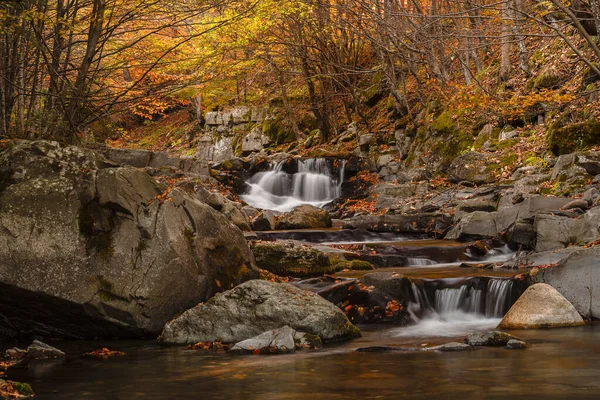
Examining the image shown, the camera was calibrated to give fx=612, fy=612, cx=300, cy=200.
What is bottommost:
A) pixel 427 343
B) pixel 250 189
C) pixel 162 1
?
pixel 427 343

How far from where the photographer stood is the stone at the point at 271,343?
6418mm

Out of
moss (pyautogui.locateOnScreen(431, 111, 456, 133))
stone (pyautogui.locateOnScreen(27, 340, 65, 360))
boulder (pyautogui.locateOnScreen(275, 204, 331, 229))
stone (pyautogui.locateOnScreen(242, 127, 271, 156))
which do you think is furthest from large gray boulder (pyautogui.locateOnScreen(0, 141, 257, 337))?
stone (pyautogui.locateOnScreen(242, 127, 271, 156))

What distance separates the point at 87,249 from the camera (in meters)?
7.30

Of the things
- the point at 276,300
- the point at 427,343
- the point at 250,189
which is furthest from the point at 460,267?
the point at 250,189

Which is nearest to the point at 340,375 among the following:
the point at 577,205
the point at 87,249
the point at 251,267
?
the point at 87,249

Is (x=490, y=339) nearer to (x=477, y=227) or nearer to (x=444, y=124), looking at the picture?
(x=477, y=227)

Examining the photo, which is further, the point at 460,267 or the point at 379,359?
the point at 460,267

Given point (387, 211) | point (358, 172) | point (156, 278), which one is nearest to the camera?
point (156, 278)

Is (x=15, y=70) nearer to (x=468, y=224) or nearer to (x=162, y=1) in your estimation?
(x=162, y=1)

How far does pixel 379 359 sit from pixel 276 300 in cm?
160

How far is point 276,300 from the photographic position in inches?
279

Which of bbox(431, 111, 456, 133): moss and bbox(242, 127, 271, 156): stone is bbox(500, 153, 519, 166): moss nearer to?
bbox(431, 111, 456, 133): moss

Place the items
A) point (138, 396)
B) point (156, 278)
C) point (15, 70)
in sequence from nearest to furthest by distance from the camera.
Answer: point (138, 396), point (156, 278), point (15, 70)

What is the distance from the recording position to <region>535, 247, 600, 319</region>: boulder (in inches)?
301
